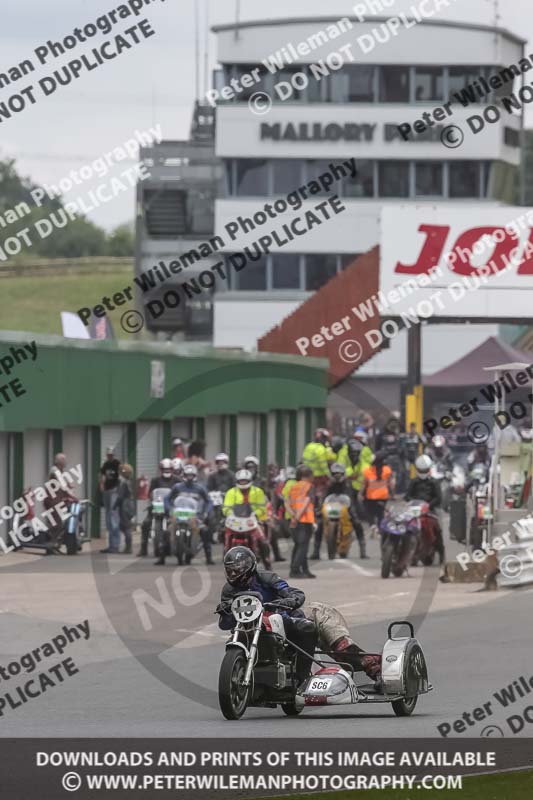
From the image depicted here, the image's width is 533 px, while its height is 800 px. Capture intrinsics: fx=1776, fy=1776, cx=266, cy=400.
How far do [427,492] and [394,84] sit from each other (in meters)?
50.5

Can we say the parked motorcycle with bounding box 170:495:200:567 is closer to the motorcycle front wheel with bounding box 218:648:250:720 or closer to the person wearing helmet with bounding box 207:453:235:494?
the person wearing helmet with bounding box 207:453:235:494

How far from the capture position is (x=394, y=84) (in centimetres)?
7456

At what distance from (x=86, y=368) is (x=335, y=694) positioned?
20.5m

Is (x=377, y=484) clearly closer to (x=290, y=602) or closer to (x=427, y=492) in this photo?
(x=427, y=492)

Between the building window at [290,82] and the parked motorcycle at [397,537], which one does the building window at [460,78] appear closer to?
the building window at [290,82]

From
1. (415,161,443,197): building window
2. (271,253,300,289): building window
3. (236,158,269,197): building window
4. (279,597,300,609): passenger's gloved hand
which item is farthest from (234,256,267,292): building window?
(279,597,300,609): passenger's gloved hand

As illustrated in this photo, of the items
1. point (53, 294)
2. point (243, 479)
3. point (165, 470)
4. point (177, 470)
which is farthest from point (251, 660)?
point (53, 294)

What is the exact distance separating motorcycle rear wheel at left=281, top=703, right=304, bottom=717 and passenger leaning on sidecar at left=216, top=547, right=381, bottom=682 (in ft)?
1.10

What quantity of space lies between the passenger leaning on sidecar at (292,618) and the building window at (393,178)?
62.2 metres

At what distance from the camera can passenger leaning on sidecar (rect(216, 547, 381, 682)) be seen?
12867 millimetres

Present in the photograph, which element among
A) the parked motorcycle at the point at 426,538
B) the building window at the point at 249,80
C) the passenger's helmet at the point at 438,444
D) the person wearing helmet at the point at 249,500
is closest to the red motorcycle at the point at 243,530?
the person wearing helmet at the point at 249,500

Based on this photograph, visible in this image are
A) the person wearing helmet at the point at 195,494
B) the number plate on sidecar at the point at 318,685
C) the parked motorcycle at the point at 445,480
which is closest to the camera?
the number plate on sidecar at the point at 318,685

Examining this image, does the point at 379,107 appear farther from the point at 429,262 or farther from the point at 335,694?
the point at 335,694

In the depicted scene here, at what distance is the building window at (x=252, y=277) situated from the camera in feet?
241
